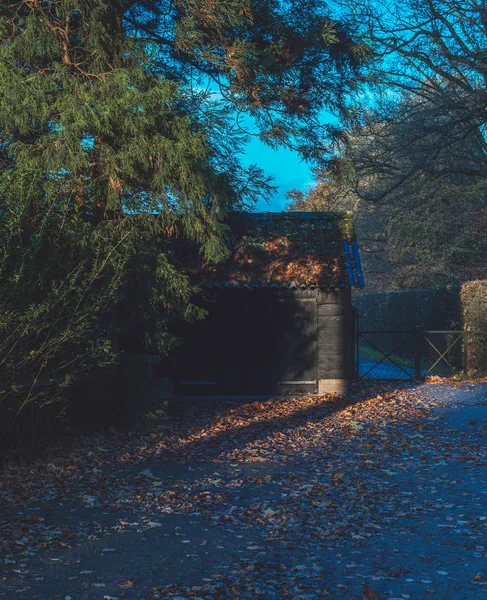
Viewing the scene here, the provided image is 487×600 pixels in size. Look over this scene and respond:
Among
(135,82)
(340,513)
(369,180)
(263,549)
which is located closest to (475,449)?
(340,513)

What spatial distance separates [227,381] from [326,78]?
24.3ft

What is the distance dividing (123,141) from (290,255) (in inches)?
261

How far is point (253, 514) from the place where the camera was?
24.6ft

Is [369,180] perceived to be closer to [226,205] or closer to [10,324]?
[226,205]

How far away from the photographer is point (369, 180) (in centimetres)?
3869

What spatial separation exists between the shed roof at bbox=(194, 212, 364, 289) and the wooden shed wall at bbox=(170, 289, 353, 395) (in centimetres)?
39

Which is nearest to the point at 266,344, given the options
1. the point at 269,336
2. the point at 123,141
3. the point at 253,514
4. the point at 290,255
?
the point at 269,336

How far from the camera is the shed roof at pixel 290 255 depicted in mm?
16750

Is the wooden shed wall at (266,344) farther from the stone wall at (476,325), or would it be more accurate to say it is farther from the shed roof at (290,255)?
the stone wall at (476,325)

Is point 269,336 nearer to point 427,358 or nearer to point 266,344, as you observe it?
point 266,344

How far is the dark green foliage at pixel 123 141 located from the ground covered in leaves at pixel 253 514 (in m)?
1.80

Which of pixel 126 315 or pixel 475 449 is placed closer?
pixel 475 449

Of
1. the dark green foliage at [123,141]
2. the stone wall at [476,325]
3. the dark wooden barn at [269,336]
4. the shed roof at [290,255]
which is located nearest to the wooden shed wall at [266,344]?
the dark wooden barn at [269,336]

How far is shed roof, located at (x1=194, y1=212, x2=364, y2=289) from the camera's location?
55.0 ft
